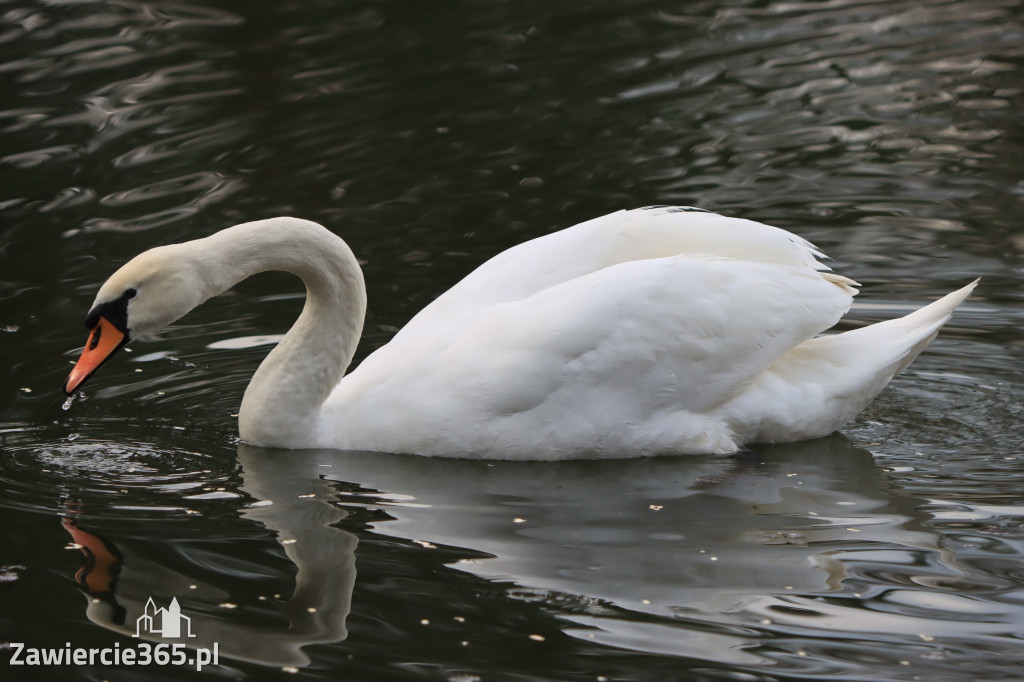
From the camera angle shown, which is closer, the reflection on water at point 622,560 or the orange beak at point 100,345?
the reflection on water at point 622,560

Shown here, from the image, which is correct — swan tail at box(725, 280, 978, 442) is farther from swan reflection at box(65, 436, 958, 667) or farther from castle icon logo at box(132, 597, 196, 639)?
castle icon logo at box(132, 597, 196, 639)

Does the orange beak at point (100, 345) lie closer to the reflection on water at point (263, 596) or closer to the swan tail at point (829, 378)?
the reflection on water at point (263, 596)

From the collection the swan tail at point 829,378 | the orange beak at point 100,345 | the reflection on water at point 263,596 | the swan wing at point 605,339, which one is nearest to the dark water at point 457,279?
the reflection on water at point 263,596

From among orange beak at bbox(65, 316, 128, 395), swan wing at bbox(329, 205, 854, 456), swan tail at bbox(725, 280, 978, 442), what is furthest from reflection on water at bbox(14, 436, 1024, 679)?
orange beak at bbox(65, 316, 128, 395)

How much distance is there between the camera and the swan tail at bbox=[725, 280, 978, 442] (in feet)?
24.1

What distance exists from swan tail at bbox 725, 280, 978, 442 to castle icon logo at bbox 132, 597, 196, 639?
2.86 meters

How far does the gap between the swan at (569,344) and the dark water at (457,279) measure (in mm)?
187

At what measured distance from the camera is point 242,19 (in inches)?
608

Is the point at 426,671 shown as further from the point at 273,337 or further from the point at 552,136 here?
the point at 552,136

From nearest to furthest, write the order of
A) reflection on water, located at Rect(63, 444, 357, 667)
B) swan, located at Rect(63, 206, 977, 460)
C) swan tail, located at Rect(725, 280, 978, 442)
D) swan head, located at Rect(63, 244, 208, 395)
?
reflection on water, located at Rect(63, 444, 357, 667), swan head, located at Rect(63, 244, 208, 395), swan, located at Rect(63, 206, 977, 460), swan tail, located at Rect(725, 280, 978, 442)

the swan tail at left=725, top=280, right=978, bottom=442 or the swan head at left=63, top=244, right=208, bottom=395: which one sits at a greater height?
the swan head at left=63, top=244, right=208, bottom=395

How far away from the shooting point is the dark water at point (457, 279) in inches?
219

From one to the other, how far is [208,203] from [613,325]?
521cm

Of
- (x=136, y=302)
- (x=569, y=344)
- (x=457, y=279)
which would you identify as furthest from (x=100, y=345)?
(x=457, y=279)
